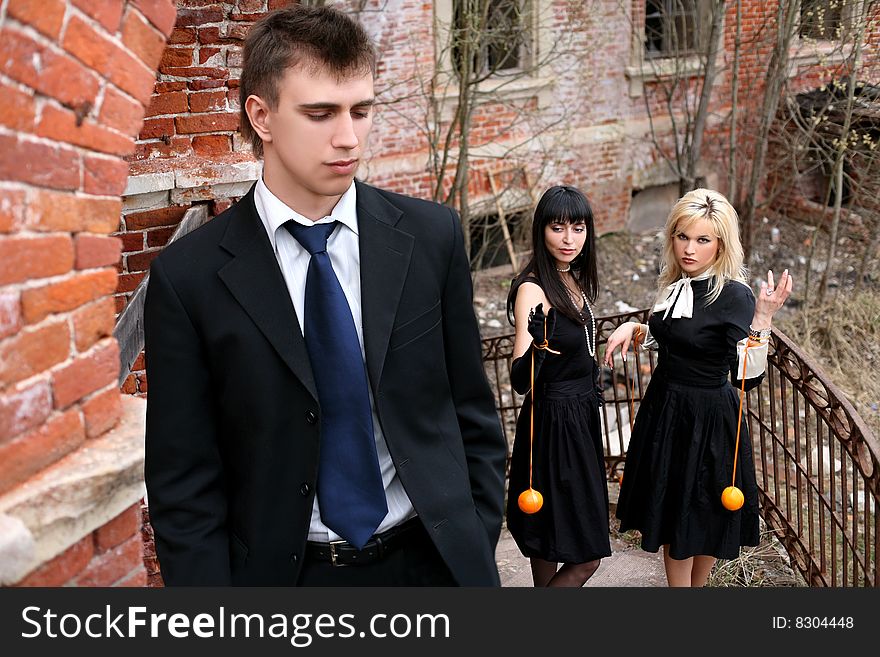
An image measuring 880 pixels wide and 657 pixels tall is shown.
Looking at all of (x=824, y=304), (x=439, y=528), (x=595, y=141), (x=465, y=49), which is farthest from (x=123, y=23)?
(x=595, y=141)

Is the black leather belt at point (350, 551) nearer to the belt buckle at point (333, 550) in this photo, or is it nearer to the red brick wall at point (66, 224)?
the belt buckle at point (333, 550)

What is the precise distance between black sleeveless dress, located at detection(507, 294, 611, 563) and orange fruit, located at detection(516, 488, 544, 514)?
0.14 metres

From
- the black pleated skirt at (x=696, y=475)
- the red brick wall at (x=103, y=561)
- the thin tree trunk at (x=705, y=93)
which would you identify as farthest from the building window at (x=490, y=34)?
the red brick wall at (x=103, y=561)

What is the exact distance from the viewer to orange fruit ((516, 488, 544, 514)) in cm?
422

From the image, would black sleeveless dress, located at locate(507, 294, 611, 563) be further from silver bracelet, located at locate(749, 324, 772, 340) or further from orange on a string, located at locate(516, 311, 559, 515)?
silver bracelet, located at locate(749, 324, 772, 340)

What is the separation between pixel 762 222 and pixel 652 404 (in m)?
7.81

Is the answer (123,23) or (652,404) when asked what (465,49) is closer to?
(652,404)

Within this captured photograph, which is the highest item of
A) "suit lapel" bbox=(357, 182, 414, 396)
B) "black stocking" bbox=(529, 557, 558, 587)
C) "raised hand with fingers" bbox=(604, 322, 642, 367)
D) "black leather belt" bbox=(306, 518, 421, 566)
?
"suit lapel" bbox=(357, 182, 414, 396)

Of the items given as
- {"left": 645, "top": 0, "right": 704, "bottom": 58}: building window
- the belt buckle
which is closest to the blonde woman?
the belt buckle

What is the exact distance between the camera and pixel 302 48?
2326 mm

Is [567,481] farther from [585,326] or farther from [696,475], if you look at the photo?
[585,326]

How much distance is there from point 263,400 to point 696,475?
97.7 inches

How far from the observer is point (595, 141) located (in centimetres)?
1159

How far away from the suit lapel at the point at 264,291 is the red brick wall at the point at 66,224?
0.28 meters
